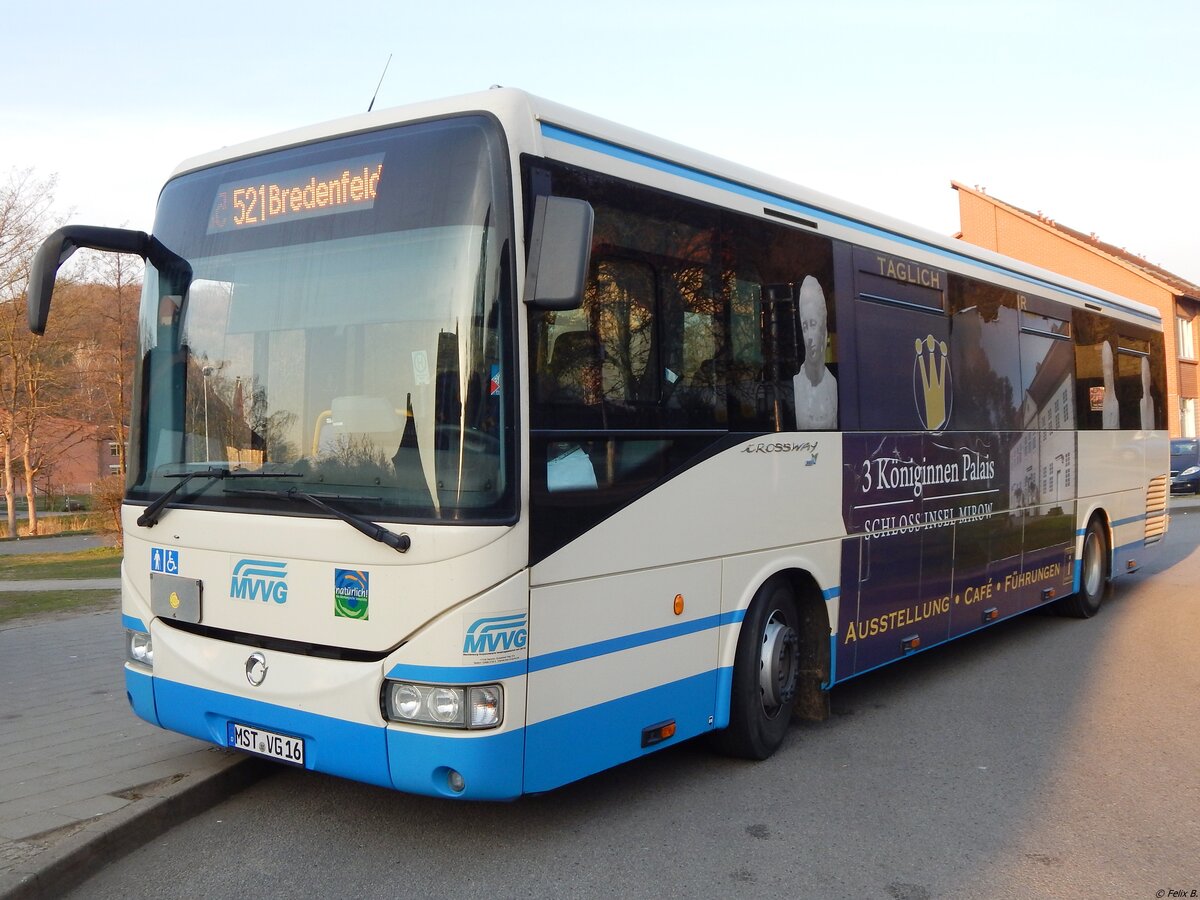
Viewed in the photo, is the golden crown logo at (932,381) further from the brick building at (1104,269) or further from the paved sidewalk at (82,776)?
the brick building at (1104,269)

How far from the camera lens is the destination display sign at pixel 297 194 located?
4.86 metres

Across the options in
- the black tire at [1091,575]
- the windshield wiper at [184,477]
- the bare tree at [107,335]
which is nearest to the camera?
the windshield wiper at [184,477]

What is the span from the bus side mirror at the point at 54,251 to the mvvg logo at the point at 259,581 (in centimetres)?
150

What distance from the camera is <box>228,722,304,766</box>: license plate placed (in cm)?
482

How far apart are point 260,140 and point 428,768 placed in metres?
3.07

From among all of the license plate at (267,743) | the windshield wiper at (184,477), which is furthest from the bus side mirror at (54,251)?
the license plate at (267,743)

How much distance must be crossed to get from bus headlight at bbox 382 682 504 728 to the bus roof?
2240mm

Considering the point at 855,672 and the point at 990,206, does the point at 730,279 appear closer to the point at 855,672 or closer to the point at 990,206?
the point at 855,672

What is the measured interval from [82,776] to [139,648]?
2.49ft

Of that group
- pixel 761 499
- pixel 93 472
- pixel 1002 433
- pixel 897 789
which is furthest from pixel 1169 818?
pixel 93 472

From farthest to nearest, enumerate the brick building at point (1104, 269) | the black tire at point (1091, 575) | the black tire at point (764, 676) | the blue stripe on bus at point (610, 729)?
the brick building at point (1104, 269) < the black tire at point (1091, 575) < the black tire at point (764, 676) < the blue stripe on bus at point (610, 729)

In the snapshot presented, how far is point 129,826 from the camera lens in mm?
4961

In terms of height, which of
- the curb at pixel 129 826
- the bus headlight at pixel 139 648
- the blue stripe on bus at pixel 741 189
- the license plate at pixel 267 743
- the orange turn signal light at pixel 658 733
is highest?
the blue stripe on bus at pixel 741 189

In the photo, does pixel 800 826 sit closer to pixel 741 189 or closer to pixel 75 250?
pixel 741 189
